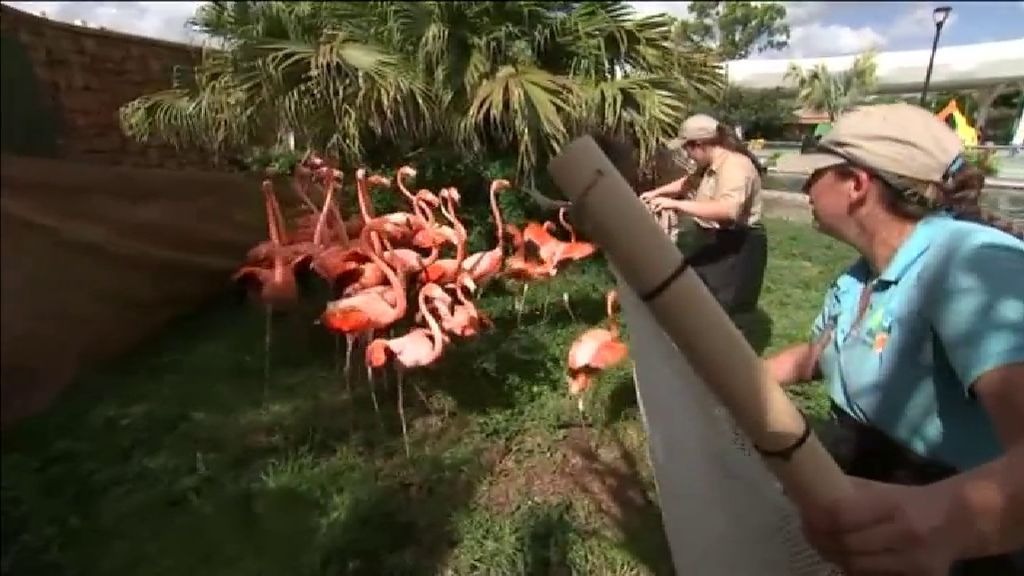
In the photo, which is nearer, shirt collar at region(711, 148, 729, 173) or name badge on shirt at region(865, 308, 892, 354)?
name badge on shirt at region(865, 308, 892, 354)

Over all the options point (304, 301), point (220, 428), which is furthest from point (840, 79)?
point (304, 301)

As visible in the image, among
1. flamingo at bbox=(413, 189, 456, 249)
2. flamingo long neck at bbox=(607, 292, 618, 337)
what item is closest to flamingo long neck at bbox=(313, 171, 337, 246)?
flamingo at bbox=(413, 189, 456, 249)

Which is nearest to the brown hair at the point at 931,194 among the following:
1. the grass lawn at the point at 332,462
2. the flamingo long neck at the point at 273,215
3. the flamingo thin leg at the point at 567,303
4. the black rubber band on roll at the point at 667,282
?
the grass lawn at the point at 332,462

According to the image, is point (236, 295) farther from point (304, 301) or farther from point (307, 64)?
point (304, 301)

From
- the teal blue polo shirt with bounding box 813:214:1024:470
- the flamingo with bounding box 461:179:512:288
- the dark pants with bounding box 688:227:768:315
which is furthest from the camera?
the flamingo with bounding box 461:179:512:288

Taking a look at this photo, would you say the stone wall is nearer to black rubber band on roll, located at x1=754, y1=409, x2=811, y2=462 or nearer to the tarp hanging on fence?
the tarp hanging on fence

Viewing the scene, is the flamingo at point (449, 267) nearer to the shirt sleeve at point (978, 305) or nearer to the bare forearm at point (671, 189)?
the bare forearm at point (671, 189)

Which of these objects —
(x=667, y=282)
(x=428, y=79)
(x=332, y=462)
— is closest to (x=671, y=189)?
(x=428, y=79)

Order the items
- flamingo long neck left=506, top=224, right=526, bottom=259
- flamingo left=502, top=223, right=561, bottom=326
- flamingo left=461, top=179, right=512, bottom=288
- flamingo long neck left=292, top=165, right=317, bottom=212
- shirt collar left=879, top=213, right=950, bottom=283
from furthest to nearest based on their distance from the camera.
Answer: flamingo left=502, top=223, right=561, bottom=326
flamingo long neck left=506, top=224, right=526, bottom=259
flamingo left=461, top=179, right=512, bottom=288
flamingo long neck left=292, top=165, right=317, bottom=212
shirt collar left=879, top=213, right=950, bottom=283
